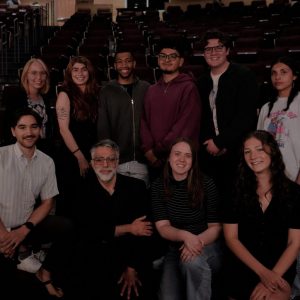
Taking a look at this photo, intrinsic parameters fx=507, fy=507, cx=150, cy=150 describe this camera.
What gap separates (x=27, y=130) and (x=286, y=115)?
1.59m

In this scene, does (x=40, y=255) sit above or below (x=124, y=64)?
below

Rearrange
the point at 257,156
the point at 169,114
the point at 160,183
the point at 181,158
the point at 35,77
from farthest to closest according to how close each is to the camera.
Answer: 1. the point at 35,77
2. the point at 169,114
3. the point at 160,183
4. the point at 181,158
5. the point at 257,156

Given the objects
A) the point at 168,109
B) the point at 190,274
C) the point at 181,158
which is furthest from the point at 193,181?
the point at 168,109

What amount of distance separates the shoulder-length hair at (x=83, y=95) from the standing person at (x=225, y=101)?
2.50 ft

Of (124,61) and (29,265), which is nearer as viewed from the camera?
(29,265)

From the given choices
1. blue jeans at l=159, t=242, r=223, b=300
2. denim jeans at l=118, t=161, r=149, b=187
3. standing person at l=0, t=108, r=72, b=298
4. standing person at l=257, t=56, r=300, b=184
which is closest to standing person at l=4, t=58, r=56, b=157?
standing person at l=0, t=108, r=72, b=298

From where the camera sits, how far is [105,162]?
3029mm

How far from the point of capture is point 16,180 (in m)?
3.14

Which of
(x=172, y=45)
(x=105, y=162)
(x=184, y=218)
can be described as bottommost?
(x=184, y=218)

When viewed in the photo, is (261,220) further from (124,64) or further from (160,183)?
(124,64)

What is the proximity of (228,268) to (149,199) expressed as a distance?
67 cm

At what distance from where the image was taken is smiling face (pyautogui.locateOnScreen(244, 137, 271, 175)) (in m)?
2.70

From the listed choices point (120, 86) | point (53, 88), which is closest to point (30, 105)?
point (120, 86)

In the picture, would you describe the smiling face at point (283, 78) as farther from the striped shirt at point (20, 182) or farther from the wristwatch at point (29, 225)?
the wristwatch at point (29, 225)
